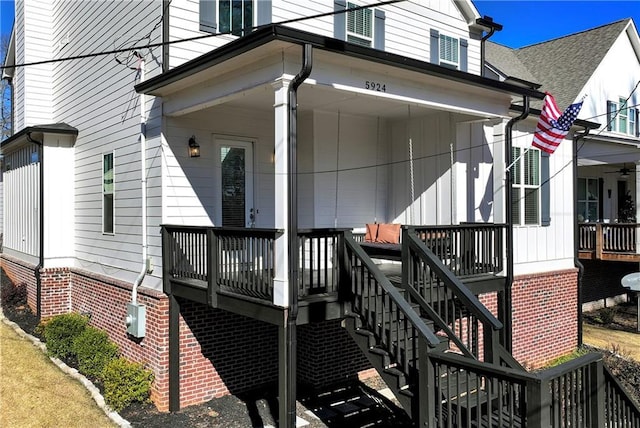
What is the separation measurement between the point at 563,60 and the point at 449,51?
8.80 metres

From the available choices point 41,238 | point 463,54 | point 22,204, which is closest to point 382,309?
point 463,54

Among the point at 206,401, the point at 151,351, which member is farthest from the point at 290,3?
the point at 206,401

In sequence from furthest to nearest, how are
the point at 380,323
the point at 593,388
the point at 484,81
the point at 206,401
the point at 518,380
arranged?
the point at 206,401
the point at 484,81
the point at 380,323
the point at 593,388
the point at 518,380

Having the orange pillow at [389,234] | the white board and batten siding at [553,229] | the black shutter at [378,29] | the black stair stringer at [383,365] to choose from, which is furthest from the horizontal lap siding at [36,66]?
the white board and batten siding at [553,229]

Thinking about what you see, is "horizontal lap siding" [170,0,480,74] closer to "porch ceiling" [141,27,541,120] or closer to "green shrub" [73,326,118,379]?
"porch ceiling" [141,27,541,120]

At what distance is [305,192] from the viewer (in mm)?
9258

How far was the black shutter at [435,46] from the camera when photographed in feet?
36.5

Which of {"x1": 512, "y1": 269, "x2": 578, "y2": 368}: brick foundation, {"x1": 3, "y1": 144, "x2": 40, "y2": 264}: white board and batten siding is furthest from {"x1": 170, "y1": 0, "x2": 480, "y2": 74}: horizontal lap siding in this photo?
{"x1": 3, "y1": 144, "x2": 40, "y2": 264}: white board and batten siding

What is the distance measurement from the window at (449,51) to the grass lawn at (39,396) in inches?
377

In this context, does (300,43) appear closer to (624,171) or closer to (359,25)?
(359,25)

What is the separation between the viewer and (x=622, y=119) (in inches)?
676

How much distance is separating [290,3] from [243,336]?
587cm

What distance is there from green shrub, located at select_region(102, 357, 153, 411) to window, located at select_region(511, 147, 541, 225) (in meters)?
7.42

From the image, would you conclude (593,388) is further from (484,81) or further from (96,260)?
(96,260)
